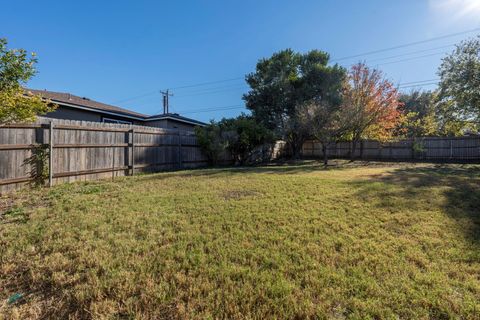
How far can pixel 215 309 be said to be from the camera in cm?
183

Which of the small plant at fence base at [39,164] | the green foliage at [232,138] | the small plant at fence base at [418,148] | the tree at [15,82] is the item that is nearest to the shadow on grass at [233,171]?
the green foliage at [232,138]

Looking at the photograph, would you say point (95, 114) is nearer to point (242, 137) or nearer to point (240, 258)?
point (242, 137)

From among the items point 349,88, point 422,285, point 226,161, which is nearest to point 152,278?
point 422,285

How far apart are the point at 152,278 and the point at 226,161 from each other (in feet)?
37.3

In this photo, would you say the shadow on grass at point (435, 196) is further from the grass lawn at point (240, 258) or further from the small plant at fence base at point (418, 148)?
the small plant at fence base at point (418, 148)

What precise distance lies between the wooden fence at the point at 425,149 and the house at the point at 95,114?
14482mm

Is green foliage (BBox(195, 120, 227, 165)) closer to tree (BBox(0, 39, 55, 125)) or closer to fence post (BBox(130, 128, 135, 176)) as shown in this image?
fence post (BBox(130, 128, 135, 176))

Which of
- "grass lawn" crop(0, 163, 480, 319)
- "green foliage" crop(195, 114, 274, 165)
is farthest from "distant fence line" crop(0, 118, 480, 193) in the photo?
"grass lawn" crop(0, 163, 480, 319)

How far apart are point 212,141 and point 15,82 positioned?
817 centimetres

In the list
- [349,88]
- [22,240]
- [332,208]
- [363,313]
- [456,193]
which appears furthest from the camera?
[349,88]

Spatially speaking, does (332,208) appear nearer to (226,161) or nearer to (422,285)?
(422,285)

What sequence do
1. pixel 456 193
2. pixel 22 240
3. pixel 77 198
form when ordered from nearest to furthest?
1. pixel 22 240
2. pixel 77 198
3. pixel 456 193

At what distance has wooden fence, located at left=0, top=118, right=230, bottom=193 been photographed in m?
5.53

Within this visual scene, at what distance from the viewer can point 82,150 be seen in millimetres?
7070
